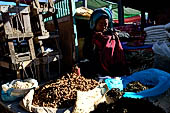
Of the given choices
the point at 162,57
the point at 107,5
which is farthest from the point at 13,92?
the point at 107,5

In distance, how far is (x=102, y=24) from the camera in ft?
10.0

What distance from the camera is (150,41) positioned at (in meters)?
3.40

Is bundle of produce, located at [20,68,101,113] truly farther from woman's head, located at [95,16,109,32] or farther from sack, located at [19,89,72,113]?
woman's head, located at [95,16,109,32]

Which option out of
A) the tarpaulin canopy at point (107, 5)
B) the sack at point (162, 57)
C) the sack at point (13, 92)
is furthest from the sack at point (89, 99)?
the tarpaulin canopy at point (107, 5)

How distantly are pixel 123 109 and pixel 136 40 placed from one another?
228cm

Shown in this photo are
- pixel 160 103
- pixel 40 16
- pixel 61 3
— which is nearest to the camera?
pixel 160 103

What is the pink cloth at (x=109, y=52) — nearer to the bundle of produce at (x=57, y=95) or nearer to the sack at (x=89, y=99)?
the bundle of produce at (x=57, y=95)

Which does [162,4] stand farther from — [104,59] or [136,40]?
[104,59]

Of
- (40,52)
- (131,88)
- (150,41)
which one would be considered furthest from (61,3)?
(131,88)

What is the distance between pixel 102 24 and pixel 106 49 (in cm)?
56

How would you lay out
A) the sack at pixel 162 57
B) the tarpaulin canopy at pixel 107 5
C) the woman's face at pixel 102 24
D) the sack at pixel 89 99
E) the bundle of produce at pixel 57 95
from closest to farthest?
the sack at pixel 89 99, the bundle of produce at pixel 57 95, the sack at pixel 162 57, the woman's face at pixel 102 24, the tarpaulin canopy at pixel 107 5

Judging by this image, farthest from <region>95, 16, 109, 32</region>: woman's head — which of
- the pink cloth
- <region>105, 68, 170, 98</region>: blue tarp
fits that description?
<region>105, 68, 170, 98</region>: blue tarp

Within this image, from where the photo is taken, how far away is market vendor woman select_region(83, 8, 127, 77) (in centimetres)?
292

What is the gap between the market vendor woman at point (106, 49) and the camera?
2.92 metres
